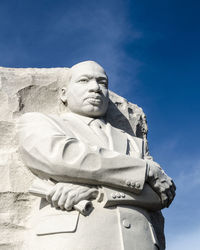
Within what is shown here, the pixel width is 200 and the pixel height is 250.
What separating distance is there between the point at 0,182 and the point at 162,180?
5.96 ft

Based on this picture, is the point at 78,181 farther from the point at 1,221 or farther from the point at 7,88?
the point at 7,88

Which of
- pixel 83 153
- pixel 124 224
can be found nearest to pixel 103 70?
pixel 83 153

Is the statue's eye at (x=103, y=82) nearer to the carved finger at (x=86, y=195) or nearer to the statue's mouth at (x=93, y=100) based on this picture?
the statue's mouth at (x=93, y=100)

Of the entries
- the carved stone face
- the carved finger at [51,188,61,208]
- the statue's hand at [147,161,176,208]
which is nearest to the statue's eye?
the carved stone face

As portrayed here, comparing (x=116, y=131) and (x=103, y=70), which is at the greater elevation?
(x=103, y=70)

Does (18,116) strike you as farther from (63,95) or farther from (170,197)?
(170,197)

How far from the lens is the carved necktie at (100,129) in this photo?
485 cm

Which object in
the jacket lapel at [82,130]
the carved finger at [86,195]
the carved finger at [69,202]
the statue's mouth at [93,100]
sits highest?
the statue's mouth at [93,100]

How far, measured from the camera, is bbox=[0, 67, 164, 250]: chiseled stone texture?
469cm

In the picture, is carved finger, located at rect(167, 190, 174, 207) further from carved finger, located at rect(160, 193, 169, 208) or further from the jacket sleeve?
the jacket sleeve

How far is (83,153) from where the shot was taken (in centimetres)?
426

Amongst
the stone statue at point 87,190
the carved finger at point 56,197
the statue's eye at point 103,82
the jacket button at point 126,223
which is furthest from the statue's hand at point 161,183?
the statue's eye at point 103,82

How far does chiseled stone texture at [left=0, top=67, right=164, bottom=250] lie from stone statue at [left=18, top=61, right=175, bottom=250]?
372 mm

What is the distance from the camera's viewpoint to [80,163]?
4.21m
